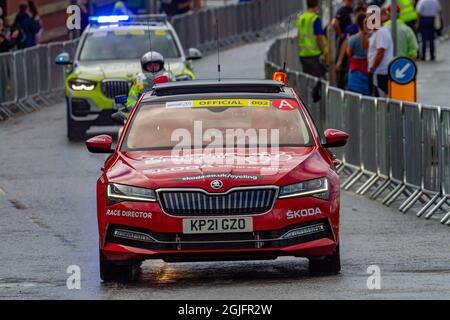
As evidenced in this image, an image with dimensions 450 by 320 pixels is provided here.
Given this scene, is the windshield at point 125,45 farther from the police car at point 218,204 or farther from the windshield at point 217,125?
the police car at point 218,204

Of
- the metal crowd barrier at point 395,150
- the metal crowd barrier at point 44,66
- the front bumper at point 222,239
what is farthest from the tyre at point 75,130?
the front bumper at point 222,239

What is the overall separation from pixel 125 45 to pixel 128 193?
49.6 ft

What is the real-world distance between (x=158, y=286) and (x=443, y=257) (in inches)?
114

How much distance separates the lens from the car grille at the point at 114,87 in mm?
26000

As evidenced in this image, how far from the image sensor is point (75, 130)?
27.0 meters

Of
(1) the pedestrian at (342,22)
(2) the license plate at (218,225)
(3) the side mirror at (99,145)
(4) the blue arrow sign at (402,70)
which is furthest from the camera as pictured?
(1) the pedestrian at (342,22)

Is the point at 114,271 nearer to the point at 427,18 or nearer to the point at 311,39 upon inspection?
the point at 311,39

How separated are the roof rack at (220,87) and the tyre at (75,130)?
12.7 meters

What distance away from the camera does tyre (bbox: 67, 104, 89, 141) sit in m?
26.8

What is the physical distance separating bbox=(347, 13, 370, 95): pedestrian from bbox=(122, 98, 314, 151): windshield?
1079cm

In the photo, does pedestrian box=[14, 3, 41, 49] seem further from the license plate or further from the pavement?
the license plate

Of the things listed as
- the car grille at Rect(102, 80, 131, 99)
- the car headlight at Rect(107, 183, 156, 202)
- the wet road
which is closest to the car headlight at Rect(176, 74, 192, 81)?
the car grille at Rect(102, 80, 131, 99)

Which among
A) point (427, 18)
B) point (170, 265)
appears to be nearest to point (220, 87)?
point (170, 265)

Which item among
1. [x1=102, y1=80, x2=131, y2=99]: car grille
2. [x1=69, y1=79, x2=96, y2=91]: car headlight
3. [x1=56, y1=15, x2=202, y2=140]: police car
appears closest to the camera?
[x1=102, y1=80, x2=131, y2=99]: car grille
